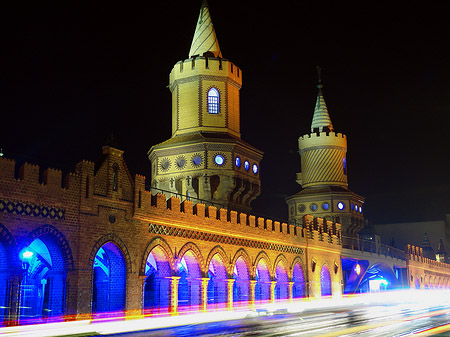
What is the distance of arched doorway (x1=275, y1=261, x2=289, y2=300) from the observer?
117 feet

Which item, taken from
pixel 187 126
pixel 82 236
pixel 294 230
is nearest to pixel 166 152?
pixel 187 126

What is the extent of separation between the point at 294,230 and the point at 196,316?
47.5 feet

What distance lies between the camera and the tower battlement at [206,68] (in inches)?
1475

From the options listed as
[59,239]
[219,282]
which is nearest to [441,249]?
[219,282]

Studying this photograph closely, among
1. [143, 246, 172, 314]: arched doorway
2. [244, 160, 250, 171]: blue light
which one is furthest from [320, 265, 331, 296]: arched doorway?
[143, 246, 172, 314]: arched doorway

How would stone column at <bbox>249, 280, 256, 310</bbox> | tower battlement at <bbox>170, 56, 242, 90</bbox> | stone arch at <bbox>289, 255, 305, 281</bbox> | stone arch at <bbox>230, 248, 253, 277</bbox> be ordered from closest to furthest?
stone arch at <bbox>230, 248, 253, 277</bbox>, stone column at <bbox>249, 280, 256, 310</bbox>, stone arch at <bbox>289, 255, 305, 281</bbox>, tower battlement at <bbox>170, 56, 242, 90</bbox>

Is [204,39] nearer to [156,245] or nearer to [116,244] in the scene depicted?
[156,245]

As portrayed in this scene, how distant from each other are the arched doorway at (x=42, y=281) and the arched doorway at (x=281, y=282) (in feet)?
45.3

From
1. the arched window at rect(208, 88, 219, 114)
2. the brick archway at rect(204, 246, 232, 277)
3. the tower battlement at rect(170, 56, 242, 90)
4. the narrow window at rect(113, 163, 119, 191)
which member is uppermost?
the tower battlement at rect(170, 56, 242, 90)

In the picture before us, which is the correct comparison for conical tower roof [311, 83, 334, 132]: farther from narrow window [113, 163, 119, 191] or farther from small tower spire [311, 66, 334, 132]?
narrow window [113, 163, 119, 191]

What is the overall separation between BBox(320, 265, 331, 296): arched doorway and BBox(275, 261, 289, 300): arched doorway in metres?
5.36

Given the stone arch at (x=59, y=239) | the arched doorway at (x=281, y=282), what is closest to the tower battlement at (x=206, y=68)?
the arched doorway at (x=281, y=282)

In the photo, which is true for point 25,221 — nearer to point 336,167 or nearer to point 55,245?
point 55,245

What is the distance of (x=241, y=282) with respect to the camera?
1265 inches
